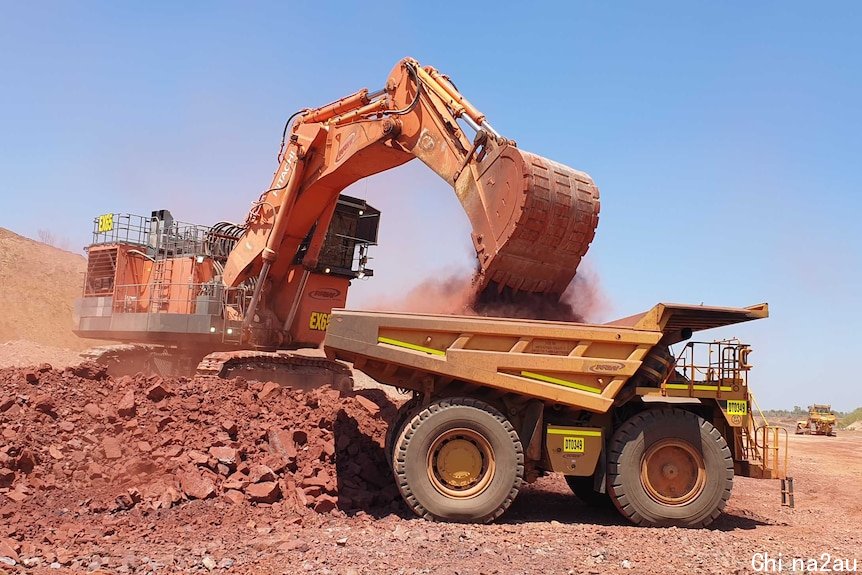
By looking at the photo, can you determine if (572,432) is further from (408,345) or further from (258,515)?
(258,515)

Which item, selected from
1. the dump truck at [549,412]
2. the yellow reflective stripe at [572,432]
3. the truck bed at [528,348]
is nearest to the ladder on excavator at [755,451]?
the dump truck at [549,412]

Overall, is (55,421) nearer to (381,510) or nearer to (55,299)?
(381,510)

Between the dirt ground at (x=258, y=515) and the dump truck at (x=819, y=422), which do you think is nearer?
the dirt ground at (x=258, y=515)

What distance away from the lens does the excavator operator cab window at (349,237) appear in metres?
13.8

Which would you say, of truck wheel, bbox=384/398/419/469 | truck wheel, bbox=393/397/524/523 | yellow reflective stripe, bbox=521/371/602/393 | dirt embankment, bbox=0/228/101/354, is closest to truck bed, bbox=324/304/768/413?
yellow reflective stripe, bbox=521/371/602/393

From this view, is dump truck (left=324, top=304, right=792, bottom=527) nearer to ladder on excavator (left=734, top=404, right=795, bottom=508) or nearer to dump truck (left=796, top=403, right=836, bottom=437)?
ladder on excavator (left=734, top=404, right=795, bottom=508)

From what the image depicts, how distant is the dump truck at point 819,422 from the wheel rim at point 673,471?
98.0 ft

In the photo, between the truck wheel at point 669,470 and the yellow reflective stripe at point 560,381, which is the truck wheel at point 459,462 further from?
the truck wheel at point 669,470

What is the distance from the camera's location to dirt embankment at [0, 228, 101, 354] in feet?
141

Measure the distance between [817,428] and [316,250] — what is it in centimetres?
2896

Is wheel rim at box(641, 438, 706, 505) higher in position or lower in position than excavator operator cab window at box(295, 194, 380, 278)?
lower

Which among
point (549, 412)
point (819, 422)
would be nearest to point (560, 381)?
point (549, 412)

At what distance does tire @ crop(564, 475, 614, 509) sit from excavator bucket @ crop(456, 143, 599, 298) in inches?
85.3

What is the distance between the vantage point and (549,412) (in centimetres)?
760
